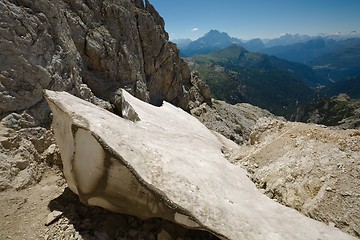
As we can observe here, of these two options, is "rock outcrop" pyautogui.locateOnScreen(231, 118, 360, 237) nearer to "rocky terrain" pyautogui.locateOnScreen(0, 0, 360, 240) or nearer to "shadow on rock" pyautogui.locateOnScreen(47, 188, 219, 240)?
"rocky terrain" pyautogui.locateOnScreen(0, 0, 360, 240)

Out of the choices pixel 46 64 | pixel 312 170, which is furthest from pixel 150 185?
pixel 46 64

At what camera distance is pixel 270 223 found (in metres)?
10.6

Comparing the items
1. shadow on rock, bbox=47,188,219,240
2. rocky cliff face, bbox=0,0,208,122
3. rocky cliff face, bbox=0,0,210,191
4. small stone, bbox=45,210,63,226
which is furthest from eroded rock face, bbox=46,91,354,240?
rocky cliff face, bbox=0,0,208,122

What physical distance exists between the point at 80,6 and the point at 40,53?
1170 inches

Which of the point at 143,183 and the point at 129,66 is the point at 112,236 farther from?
the point at 129,66

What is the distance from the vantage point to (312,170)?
13.6 metres

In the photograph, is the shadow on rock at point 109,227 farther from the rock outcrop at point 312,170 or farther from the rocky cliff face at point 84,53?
the rocky cliff face at point 84,53

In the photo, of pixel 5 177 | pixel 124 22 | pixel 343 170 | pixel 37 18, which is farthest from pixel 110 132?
pixel 124 22

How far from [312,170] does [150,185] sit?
9.11 metres

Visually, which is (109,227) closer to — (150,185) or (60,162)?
(150,185)

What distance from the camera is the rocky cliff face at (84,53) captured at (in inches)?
693

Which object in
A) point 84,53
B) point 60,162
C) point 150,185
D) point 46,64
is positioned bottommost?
point 60,162

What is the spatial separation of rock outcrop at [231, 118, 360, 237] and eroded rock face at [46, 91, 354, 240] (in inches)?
34.0

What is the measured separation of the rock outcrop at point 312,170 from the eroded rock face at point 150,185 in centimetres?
86
